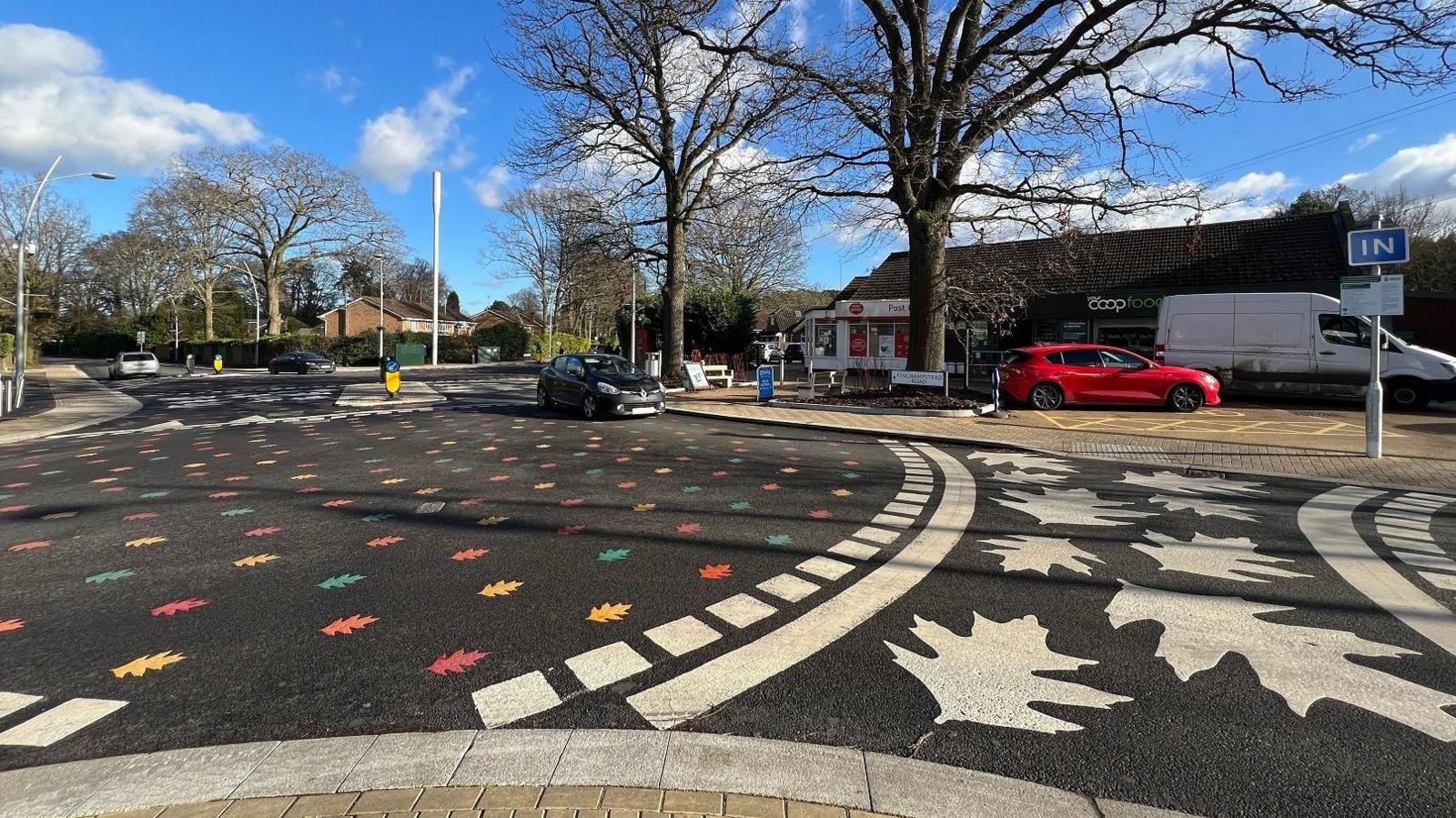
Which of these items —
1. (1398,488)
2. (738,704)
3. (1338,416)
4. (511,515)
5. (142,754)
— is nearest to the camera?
(142,754)

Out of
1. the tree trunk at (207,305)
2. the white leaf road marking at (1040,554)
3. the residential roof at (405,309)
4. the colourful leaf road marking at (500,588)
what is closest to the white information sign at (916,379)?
the white leaf road marking at (1040,554)

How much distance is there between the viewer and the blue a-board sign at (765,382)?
1812cm

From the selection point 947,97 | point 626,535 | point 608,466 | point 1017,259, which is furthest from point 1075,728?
point 1017,259

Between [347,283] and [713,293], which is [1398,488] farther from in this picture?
[347,283]

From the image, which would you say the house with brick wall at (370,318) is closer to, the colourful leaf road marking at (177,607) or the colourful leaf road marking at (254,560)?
the colourful leaf road marking at (254,560)

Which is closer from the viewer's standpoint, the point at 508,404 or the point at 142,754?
the point at 142,754

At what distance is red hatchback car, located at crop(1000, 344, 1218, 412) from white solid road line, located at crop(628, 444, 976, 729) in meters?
11.6

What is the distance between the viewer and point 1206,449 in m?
10.1

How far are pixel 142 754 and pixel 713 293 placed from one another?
29156 millimetres

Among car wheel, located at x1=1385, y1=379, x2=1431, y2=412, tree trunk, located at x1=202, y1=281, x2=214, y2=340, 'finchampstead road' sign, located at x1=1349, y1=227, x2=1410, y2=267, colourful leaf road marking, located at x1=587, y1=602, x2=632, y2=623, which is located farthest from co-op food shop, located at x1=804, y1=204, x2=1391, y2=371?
tree trunk, located at x1=202, y1=281, x2=214, y2=340

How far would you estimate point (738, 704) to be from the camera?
2961 mm

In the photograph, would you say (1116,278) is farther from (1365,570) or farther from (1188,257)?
(1365,570)

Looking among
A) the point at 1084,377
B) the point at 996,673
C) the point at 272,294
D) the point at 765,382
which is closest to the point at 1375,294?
the point at 1084,377

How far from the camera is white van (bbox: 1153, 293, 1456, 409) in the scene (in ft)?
47.2
